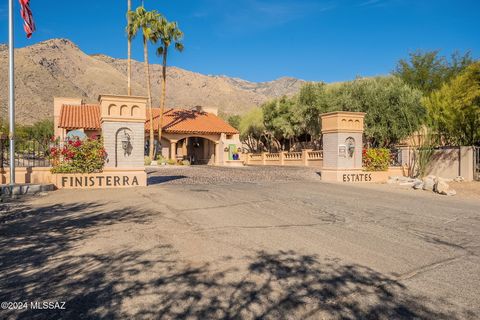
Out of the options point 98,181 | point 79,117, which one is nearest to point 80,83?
point 79,117

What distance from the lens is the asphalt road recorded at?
3.25 meters

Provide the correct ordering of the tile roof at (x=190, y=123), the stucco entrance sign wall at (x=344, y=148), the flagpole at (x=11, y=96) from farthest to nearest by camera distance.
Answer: the tile roof at (x=190, y=123), the stucco entrance sign wall at (x=344, y=148), the flagpole at (x=11, y=96)

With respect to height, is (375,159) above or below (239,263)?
above

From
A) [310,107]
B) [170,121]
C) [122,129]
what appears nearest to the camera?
[122,129]

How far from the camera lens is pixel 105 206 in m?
8.69

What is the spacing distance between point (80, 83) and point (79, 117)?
88.1m

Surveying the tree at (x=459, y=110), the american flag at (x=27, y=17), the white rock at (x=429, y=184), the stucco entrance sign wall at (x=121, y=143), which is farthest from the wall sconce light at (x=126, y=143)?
the tree at (x=459, y=110)

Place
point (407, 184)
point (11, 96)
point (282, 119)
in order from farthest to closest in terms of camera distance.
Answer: point (282, 119)
point (407, 184)
point (11, 96)

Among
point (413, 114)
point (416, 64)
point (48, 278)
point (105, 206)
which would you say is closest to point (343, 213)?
point (105, 206)

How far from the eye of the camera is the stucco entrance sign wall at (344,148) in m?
17.1

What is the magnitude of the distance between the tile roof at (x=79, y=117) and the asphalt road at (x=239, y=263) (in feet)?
76.3

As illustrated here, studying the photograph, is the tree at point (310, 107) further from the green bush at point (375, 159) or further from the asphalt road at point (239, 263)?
the asphalt road at point (239, 263)

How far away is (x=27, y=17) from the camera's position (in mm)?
13047

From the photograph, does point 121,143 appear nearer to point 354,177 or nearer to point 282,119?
point 354,177
